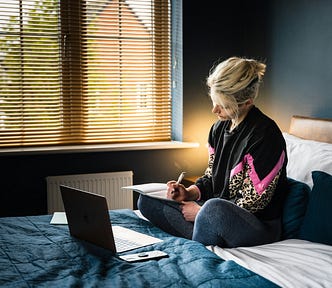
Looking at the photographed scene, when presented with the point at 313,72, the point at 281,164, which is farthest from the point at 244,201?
the point at 313,72

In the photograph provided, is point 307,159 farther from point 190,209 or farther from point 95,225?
point 95,225

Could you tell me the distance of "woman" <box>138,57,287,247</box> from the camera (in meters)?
2.32

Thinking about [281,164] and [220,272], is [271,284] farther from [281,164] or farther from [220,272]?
[281,164]

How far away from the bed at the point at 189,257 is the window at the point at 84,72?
1202 millimetres

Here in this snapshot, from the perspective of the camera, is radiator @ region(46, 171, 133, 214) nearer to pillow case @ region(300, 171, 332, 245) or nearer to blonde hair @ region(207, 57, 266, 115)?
blonde hair @ region(207, 57, 266, 115)

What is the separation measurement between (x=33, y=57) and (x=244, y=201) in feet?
6.25

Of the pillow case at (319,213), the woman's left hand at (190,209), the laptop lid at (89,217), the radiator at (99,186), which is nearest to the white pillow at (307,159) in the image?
the pillow case at (319,213)

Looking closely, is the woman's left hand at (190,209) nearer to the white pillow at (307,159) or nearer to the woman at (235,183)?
the woman at (235,183)

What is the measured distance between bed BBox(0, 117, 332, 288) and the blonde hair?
0.43 meters

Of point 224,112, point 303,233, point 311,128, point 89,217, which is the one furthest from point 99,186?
point 303,233

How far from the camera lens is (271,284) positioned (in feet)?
5.60

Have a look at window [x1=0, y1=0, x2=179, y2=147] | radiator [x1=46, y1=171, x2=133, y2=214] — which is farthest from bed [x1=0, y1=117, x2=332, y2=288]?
window [x1=0, y1=0, x2=179, y2=147]

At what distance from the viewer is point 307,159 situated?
2.63 m

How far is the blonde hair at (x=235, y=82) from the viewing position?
2.57m
